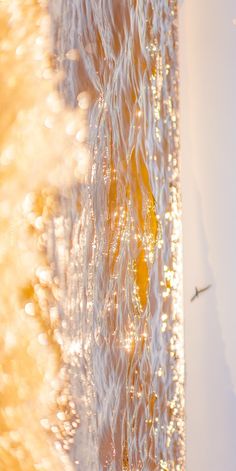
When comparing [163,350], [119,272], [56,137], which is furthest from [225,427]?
[56,137]

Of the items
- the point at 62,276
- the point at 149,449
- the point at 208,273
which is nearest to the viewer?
the point at 62,276

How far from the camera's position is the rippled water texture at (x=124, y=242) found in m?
0.64

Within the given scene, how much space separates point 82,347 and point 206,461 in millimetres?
316

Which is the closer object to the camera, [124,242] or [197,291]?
[124,242]

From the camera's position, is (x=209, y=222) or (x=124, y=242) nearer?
(x=124, y=242)

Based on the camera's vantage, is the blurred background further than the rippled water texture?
Yes

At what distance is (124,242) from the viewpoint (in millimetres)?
704

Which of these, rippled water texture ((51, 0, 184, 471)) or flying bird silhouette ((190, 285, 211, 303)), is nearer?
rippled water texture ((51, 0, 184, 471))

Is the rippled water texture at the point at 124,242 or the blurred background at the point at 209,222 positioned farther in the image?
the blurred background at the point at 209,222

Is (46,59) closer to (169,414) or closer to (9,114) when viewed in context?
(9,114)

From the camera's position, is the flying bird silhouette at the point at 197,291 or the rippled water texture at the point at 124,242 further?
the flying bird silhouette at the point at 197,291

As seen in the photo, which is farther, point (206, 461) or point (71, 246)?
point (206, 461)

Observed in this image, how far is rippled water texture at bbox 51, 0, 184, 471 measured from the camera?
64 cm

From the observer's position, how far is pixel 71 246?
24.9 inches
